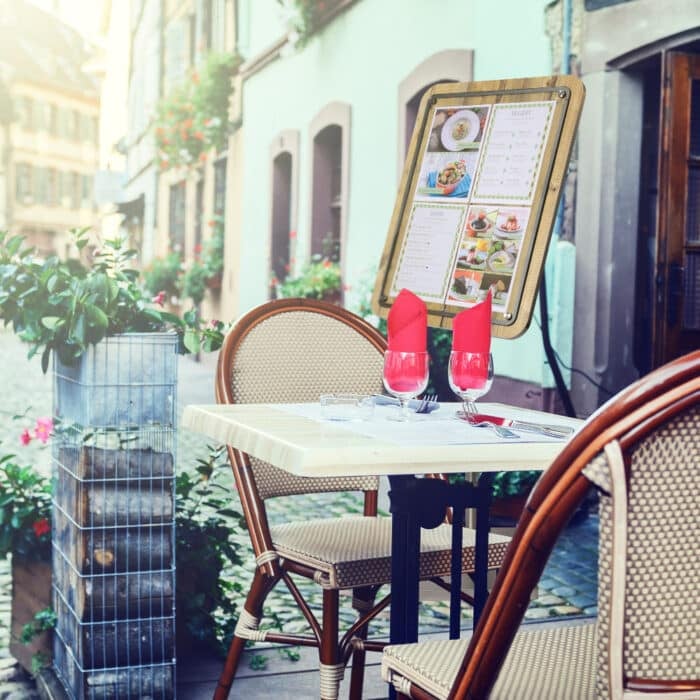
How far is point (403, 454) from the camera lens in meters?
1.98

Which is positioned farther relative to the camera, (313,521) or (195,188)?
(195,188)

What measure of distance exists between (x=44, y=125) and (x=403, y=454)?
4730cm

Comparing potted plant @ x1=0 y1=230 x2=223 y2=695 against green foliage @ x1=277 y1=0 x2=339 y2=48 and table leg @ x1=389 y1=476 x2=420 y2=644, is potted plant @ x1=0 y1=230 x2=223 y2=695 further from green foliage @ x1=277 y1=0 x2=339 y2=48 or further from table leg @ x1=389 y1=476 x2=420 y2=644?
green foliage @ x1=277 y1=0 x2=339 y2=48

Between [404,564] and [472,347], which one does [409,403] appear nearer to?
[472,347]

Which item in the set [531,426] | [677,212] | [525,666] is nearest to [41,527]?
[531,426]

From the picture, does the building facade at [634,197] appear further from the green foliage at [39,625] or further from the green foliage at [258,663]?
the green foliage at [39,625]

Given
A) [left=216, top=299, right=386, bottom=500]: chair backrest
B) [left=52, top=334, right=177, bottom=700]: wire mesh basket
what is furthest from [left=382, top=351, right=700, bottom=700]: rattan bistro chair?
[left=52, top=334, right=177, bottom=700]: wire mesh basket

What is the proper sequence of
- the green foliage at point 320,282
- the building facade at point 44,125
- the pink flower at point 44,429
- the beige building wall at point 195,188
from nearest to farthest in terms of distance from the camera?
the pink flower at point 44,429 → the green foliage at point 320,282 → the beige building wall at point 195,188 → the building facade at point 44,125

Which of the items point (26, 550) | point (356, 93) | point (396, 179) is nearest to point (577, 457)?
point (26, 550)

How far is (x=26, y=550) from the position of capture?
3.59 meters

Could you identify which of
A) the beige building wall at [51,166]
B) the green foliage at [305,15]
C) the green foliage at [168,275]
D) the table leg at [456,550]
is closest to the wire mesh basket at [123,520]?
the table leg at [456,550]

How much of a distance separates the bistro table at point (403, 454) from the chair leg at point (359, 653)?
0.52 meters

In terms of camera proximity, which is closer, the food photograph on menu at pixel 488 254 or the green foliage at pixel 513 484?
the food photograph on menu at pixel 488 254

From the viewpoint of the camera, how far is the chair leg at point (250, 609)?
115 inches
